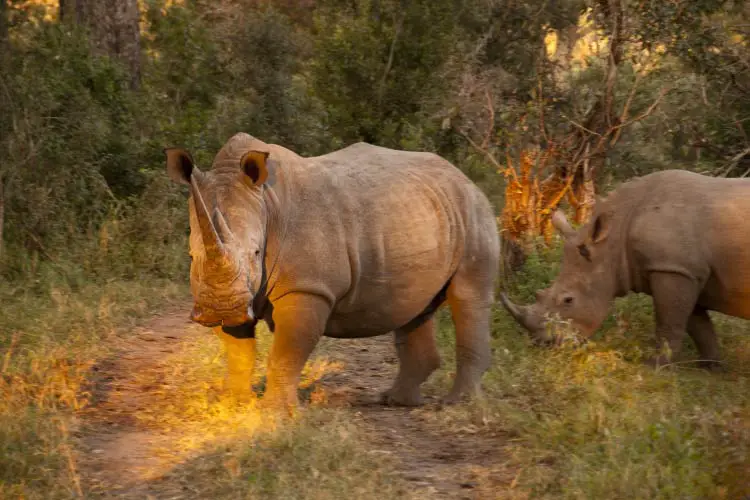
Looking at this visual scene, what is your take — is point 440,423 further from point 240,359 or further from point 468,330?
point 240,359

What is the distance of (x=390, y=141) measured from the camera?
1355 centimetres

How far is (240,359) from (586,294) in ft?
10.3

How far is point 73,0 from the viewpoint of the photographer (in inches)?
583

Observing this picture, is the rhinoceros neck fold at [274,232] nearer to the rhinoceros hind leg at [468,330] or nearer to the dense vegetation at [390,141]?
the dense vegetation at [390,141]

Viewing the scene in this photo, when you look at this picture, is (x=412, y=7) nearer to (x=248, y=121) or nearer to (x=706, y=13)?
(x=248, y=121)

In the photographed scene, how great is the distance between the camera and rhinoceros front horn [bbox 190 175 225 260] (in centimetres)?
578

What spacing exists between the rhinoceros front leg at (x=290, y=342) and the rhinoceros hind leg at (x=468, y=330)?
1256 millimetres

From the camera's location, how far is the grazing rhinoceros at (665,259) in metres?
8.55

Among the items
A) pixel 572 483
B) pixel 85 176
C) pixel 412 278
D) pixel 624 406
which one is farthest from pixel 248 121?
pixel 572 483

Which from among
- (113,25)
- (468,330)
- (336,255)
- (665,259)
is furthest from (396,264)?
(113,25)

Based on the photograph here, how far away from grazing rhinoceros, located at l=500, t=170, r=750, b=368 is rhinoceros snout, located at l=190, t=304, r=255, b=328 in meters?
3.24

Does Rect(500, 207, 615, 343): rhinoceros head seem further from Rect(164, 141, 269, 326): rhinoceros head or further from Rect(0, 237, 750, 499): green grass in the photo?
Rect(164, 141, 269, 326): rhinoceros head

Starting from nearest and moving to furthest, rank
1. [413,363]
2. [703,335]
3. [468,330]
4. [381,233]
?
1. [381,233]
2. [468,330]
3. [413,363]
4. [703,335]

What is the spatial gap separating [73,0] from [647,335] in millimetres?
8984
